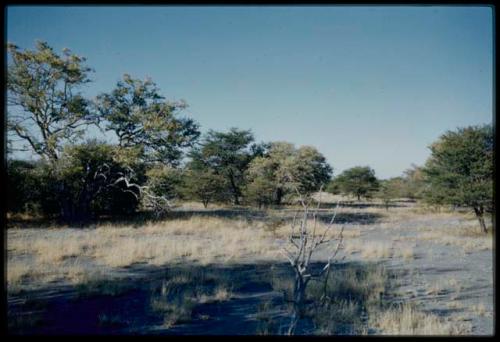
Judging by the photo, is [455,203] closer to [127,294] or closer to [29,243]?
[127,294]

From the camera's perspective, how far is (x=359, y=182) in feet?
110

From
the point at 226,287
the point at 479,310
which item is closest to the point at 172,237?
the point at 226,287

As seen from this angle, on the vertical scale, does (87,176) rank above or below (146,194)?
above

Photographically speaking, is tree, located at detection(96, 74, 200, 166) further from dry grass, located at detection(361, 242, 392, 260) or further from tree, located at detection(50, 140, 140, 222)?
dry grass, located at detection(361, 242, 392, 260)

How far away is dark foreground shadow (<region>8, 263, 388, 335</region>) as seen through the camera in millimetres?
4066

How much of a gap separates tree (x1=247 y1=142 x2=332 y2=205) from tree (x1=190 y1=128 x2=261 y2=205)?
1306 mm

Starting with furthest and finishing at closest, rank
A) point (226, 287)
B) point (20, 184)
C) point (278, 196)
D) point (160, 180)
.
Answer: point (278, 196) < point (160, 180) < point (20, 184) < point (226, 287)

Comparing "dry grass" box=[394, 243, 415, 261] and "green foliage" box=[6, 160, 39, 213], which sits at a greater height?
"green foliage" box=[6, 160, 39, 213]

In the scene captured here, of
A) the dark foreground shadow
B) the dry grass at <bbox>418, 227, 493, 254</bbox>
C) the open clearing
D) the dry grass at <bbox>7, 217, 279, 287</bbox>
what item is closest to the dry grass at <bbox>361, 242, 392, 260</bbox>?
the open clearing

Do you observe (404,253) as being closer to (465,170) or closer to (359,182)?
(465,170)

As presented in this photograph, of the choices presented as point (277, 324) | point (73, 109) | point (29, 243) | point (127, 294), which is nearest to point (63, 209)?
point (73, 109)

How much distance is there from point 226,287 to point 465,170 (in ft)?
30.9

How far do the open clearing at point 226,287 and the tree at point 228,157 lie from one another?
1665cm

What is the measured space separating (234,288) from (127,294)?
1.95 m
